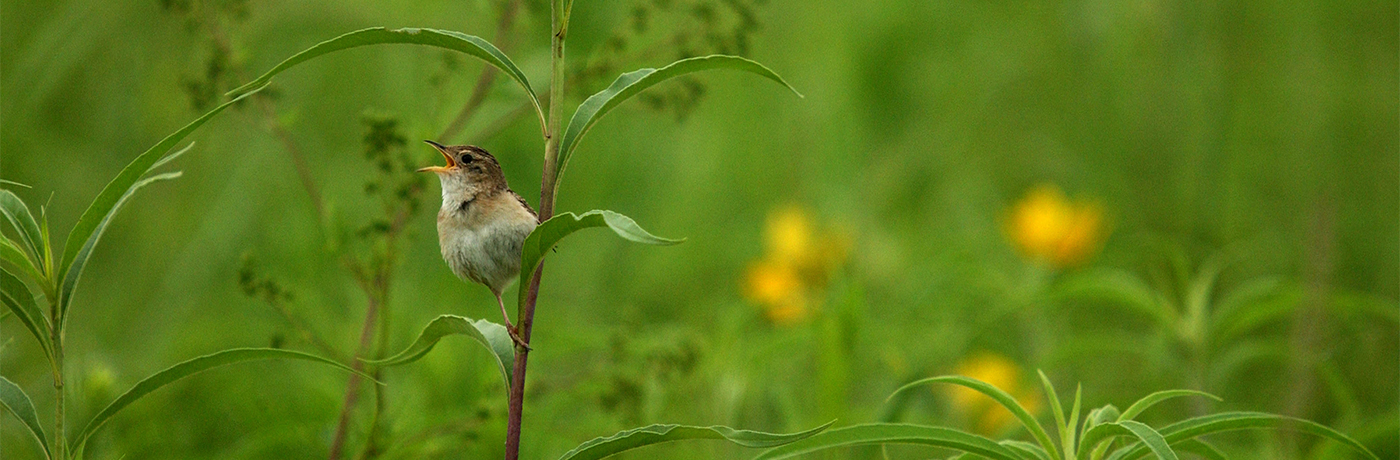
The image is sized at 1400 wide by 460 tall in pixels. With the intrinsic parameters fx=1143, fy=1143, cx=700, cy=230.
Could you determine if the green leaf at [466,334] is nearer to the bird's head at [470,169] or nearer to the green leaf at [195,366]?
the green leaf at [195,366]

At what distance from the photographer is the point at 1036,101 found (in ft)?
16.5

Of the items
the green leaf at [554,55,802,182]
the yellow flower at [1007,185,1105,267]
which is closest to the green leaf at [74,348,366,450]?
the green leaf at [554,55,802,182]

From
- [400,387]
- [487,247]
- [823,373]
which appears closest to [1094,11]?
[823,373]

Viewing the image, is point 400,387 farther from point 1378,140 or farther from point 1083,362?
point 1378,140

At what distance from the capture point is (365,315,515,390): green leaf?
91cm

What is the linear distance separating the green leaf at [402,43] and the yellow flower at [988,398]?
2.03 m

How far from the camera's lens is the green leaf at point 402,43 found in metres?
0.85

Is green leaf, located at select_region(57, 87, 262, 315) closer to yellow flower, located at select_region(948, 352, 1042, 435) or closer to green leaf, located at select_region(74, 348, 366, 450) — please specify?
green leaf, located at select_region(74, 348, 366, 450)

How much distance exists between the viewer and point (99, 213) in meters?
0.99

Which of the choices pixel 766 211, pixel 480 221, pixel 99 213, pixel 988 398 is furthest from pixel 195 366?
pixel 766 211

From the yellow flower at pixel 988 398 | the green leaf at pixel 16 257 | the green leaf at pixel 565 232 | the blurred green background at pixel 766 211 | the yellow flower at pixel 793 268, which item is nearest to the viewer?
the green leaf at pixel 565 232

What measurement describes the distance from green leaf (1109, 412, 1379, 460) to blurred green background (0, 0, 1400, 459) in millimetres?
495

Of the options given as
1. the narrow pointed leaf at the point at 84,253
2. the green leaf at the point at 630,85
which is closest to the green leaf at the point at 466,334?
the green leaf at the point at 630,85

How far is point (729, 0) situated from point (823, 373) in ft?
2.27
